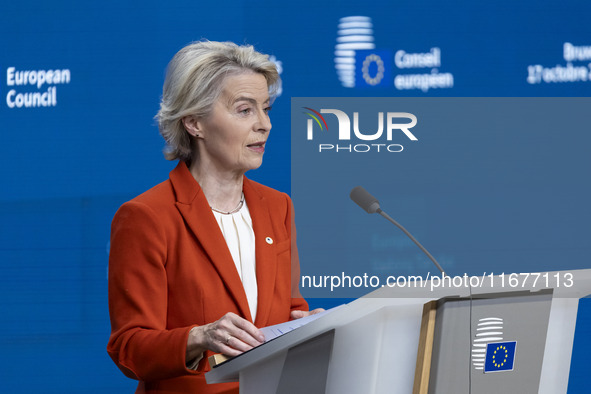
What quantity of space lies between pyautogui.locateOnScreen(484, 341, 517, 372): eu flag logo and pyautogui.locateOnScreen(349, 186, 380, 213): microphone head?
32 centimetres

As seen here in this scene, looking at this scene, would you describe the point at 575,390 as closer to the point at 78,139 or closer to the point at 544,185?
the point at 544,185

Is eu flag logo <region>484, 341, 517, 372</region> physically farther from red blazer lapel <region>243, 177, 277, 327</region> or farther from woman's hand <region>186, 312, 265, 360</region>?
red blazer lapel <region>243, 177, 277, 327</region>

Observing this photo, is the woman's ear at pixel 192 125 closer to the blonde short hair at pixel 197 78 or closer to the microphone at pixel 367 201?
the blonde short hair at pixel 197 78

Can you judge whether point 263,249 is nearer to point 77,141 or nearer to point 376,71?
point 376,71

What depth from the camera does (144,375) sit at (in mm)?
1419

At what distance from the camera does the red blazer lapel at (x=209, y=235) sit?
60.0 inches

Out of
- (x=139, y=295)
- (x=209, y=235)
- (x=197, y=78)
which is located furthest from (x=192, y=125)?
(x=139, y=295)

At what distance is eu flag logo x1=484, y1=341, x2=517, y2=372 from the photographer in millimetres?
1102

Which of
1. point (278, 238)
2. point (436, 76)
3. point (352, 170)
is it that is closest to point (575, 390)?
point (436, 76)

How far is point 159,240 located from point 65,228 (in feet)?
5.75

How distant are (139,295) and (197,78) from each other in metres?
0.46

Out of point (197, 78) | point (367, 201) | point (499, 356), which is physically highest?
point (197, 78)

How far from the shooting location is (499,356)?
111 centimetres

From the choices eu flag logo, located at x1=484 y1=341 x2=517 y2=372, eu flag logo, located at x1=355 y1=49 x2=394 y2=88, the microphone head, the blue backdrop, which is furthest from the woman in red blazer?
the blue backdrop
